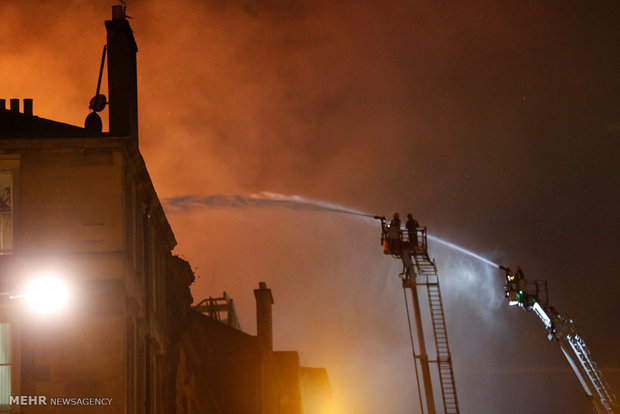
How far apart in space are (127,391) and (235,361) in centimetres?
1587

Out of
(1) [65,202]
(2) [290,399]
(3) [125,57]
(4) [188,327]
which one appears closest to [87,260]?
(1) [65,202]

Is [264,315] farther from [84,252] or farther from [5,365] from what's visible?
[5,365]

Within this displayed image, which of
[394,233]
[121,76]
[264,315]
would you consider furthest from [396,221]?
[121,76]

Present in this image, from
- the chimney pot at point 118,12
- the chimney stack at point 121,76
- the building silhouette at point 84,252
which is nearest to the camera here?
the building silhouette at point 84,252

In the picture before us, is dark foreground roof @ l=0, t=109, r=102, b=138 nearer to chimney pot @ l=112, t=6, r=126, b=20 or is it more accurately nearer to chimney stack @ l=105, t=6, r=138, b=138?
chimney stack @ l=105, t=6, r=138, b=138

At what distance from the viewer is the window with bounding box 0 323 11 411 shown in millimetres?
24891

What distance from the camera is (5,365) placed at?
25125 millimetres

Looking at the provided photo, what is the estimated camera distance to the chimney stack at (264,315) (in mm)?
42062

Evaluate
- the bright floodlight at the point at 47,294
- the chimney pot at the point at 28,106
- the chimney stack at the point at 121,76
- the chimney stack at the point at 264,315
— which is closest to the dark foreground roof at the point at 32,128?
the chimney stack at the point at 121,76

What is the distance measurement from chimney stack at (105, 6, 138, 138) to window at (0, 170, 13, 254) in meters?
3.14

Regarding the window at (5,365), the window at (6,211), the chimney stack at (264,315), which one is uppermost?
the chimney stack at (264,315)

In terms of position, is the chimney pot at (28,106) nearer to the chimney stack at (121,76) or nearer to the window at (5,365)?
the chimney stack at (121,76)

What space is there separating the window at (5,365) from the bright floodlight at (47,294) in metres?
0.90

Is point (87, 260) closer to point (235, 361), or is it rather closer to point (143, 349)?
point (143, 349)
